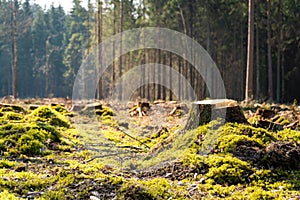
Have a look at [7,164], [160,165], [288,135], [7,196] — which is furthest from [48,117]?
[7,196]

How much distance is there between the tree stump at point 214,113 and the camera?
777 cm

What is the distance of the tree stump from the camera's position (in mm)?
7770

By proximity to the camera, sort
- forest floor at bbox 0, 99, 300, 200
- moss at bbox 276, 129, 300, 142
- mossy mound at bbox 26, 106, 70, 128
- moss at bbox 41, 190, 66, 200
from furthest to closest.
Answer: mossy mound at bbox 26, 106, 70, 128 < moss at bbox 276, 129, 300, 142 < forest floor at bbox 0, 99, 300, 200 < moss at bbox 41, 190, 66, 200

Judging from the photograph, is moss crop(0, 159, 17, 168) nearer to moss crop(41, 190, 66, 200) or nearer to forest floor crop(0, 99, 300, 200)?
forest floor crop(0, 99, 300, 200)

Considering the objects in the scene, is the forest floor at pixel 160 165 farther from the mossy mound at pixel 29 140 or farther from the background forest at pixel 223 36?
the background forest at pixel 223 36

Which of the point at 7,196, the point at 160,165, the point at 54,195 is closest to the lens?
the point at 7,196

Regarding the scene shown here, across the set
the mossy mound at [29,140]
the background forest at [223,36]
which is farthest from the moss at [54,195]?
the background forest at [223,36]

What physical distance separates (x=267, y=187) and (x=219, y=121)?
246 centimetres

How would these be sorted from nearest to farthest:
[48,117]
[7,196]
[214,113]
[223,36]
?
[7,196] → [214,113] → [48,117] → [223,36]

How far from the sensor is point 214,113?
7.78 metres

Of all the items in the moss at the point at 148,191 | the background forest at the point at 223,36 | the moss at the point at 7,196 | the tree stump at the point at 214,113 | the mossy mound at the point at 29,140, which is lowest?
the moss at the point at 148,191

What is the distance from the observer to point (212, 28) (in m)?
33.8

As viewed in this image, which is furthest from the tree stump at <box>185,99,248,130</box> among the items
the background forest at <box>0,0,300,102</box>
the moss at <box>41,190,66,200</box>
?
the background forest at <box>0,0,300,102</box>

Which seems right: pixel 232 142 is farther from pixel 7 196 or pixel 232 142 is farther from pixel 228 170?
pixel 7 196
